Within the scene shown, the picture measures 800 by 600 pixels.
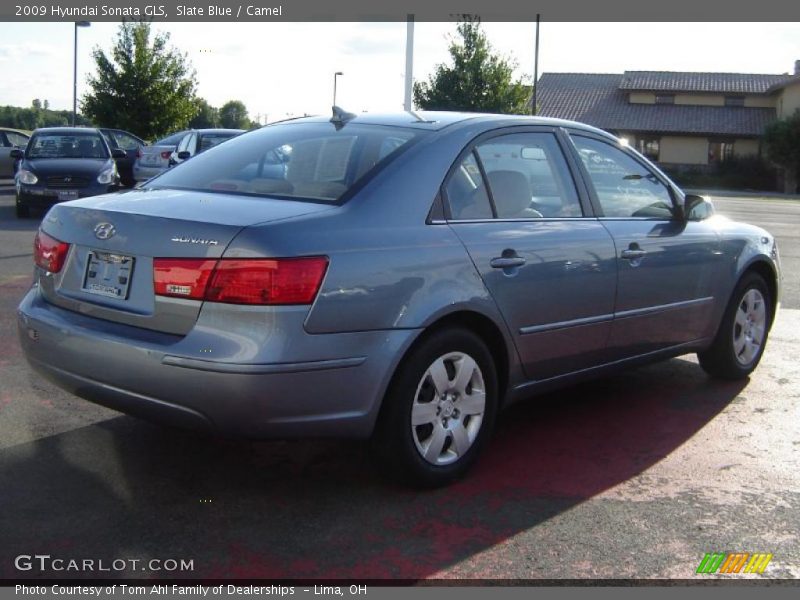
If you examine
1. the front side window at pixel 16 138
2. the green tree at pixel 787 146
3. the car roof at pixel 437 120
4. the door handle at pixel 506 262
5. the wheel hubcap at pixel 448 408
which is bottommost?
the wheel hubcap at pixel 448 408

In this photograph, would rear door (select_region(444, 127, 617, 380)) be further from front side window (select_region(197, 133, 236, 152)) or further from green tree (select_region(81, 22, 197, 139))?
green tree (select_region(81, 22, 197, 139))

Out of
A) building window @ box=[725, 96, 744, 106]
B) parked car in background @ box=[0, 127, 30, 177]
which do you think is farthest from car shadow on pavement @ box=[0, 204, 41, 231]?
building window @ box=[725, 96, 744, 106]

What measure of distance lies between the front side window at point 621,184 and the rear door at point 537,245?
0.21 m

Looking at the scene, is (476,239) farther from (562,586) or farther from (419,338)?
(562,586)

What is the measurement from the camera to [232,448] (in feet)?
15.8

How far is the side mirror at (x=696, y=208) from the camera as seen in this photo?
5789 mm

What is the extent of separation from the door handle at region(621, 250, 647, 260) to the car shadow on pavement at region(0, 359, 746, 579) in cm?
93

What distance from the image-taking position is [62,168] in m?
17.0

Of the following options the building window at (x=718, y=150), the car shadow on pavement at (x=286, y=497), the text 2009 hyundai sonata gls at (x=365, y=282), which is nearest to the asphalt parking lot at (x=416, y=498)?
the car shadow on pavement at (x=286, y=497)

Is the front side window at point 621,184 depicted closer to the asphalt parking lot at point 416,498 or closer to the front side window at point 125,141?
the asphalt parking lot at point 416,498

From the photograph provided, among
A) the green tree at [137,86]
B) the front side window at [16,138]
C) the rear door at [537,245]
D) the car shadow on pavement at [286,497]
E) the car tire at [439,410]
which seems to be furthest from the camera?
the green tree at [137,86]

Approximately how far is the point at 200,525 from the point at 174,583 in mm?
488

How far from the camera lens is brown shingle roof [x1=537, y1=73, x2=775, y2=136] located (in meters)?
55.3

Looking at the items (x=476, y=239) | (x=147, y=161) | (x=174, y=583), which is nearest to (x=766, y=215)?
(x=147, y=161)
